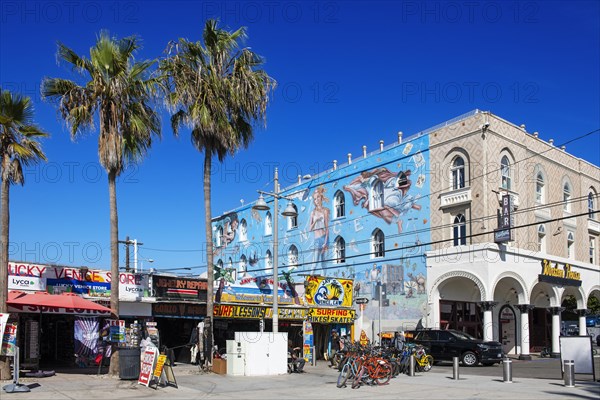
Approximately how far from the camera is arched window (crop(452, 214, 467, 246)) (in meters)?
36.2

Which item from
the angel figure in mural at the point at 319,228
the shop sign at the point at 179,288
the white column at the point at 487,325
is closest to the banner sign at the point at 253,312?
the shop sign at the point at 179,288

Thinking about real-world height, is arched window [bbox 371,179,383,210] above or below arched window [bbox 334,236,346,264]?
above

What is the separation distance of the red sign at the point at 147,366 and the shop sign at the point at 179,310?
7.59 meters

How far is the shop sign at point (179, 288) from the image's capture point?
2533 cm

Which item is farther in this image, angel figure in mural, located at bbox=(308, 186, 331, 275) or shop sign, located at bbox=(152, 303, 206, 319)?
angel figure in mural, located at bbox=(308, 186, 331, 275)

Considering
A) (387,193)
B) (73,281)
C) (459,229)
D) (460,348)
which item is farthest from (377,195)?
(73,281)

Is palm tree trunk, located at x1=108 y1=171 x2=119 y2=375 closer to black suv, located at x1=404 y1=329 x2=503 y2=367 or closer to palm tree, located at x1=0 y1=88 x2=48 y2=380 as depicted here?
palm tree, located at x1=0 y1=88 x2=48 y2=380

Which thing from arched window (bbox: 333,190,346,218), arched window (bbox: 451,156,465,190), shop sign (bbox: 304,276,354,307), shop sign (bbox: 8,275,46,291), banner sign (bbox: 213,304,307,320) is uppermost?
arched window (bbox: 451,156,465,190)

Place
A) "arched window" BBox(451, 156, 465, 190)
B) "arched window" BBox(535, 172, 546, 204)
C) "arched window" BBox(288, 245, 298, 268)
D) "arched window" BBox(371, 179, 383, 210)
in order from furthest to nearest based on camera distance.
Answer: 1. "arched window" BBox(288, 245, 298, 268)
2. "arched window" BBox(371, 179, 383, 210)
3. "arched window" BBox(535, 172, 546, 204)
4. "arched window" BBox(451, 156, 465, 190)

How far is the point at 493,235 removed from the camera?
34.9 meters

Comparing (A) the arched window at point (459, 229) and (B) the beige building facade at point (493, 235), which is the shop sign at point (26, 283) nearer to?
(B) the beige building facade at point (493, 235)

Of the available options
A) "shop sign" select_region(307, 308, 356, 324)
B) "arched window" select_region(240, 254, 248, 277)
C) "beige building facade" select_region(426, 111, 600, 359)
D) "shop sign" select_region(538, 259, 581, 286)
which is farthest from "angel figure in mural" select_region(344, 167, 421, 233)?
"arched window" select_region(240, 254, 248, 277)

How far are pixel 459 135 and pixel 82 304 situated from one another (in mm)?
23993

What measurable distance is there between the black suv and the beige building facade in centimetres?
491
